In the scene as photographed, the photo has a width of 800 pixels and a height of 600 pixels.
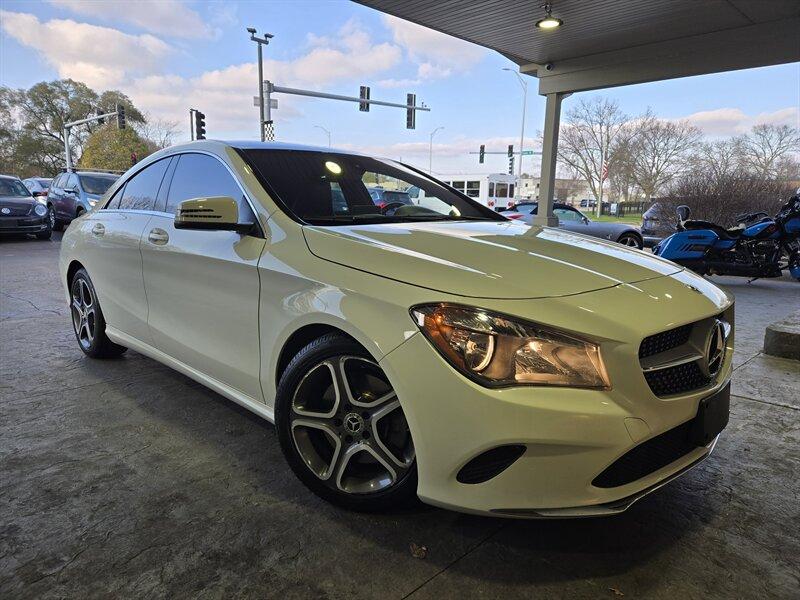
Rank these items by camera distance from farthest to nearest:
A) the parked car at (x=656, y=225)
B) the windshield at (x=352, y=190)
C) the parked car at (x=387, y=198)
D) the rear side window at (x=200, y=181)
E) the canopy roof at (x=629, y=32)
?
the parked car at (x=656, y=225)
the canopy roof at (x=629, y=32)
the parked car at (x=387, y=198)
the rear side window at (x=200, y=181)
the windshield at (x=352, y=190)

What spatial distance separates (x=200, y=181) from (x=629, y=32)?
8684 mm

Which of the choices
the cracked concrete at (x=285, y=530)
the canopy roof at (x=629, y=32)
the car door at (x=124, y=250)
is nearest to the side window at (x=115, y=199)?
the car door at (x=124, y=250)

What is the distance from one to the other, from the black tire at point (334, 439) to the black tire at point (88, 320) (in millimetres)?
2331

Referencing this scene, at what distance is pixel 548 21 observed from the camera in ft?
26.9

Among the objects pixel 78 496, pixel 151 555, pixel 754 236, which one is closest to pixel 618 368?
pixel 151 555

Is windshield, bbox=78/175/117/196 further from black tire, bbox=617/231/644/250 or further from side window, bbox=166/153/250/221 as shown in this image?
black tire, bbox=617/231/644/250

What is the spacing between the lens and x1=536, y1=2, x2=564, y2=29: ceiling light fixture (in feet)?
25.8

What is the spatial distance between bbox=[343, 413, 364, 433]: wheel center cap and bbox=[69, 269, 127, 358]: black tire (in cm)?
261

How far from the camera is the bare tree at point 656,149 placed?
39.1 meters

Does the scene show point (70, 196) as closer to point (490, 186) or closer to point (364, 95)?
point (364, 95)

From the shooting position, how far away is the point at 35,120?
1853 inches

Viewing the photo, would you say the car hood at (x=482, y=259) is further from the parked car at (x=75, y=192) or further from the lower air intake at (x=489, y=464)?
the parked car at (x=75, y=192)

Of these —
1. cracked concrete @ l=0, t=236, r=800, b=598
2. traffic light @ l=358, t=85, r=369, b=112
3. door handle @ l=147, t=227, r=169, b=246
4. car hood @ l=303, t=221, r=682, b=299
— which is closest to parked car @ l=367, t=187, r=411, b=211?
car hood @ l=303, t=221, r=682, b=299

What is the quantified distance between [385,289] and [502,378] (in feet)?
1.63
